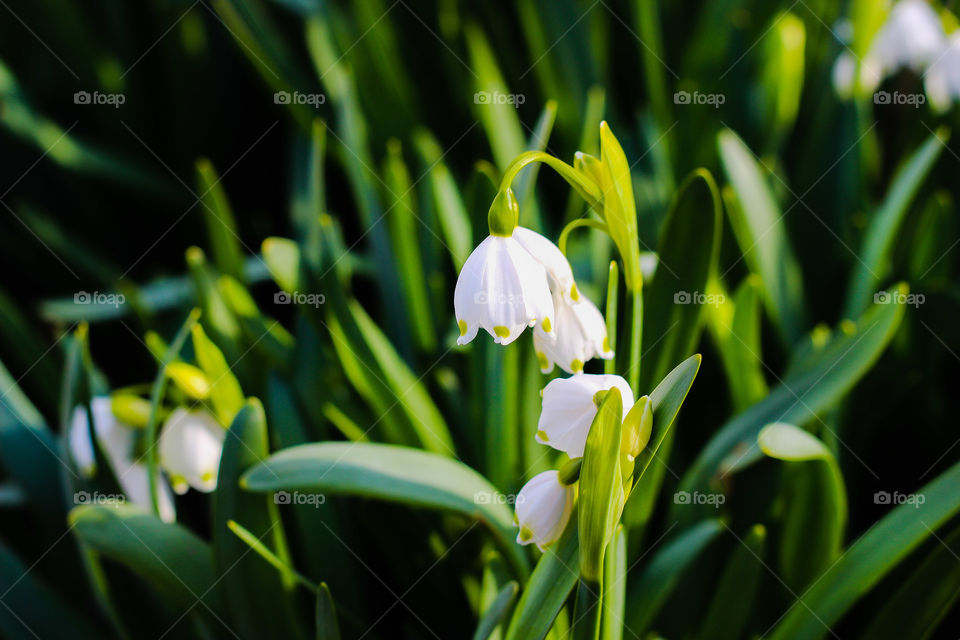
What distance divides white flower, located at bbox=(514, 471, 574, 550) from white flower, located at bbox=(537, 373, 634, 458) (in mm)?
33

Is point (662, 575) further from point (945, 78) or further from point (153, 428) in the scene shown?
point (945, 78)

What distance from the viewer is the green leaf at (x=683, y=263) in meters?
0.92

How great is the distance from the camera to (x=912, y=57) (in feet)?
4.87

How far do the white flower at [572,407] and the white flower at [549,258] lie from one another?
77 mm

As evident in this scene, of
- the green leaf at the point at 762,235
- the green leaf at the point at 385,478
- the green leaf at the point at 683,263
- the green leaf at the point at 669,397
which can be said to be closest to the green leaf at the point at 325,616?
the green leaf at the point at 385,478

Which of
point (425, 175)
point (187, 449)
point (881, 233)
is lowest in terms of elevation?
point (187, 449)

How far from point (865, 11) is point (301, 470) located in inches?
55.1

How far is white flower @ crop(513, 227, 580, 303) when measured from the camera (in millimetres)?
656

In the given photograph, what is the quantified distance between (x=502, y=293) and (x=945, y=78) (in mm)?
1213

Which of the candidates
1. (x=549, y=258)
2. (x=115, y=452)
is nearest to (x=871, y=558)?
(x=549, y=258)

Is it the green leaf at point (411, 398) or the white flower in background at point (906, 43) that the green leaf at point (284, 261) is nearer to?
the green leaf at point (411, 398)

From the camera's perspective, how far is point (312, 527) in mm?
969

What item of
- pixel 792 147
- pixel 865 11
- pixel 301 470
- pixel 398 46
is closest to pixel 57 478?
pixel 301 470

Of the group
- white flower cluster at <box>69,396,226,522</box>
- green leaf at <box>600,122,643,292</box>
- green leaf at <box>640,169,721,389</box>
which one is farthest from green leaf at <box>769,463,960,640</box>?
white flower cluster at <box>69,396,226,522</box>
